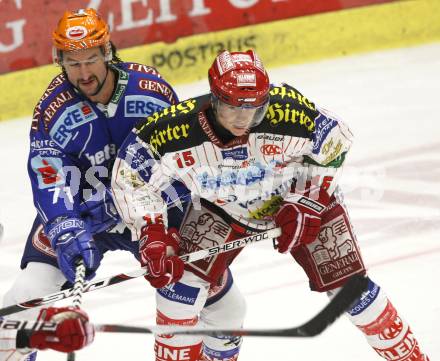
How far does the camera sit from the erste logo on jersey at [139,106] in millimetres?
4664

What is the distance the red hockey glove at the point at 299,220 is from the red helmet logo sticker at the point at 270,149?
21cm

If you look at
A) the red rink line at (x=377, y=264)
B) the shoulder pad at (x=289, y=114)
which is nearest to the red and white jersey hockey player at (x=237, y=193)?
the shoulder pad at (x=289, y=114)

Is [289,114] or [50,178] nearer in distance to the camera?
[289,114]

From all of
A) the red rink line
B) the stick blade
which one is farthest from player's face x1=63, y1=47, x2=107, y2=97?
the red rink line

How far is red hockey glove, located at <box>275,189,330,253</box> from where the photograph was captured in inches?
173

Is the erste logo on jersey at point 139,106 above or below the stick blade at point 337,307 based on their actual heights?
above

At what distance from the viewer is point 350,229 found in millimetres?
4520

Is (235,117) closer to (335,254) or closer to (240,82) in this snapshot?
(240,82)

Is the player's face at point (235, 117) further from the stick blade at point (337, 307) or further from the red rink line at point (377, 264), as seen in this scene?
the red rink line at point (377, 264)

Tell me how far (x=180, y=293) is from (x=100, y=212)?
1.80 ft

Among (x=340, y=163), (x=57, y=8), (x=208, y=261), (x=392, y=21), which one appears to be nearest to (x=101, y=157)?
(x=208, y=261)

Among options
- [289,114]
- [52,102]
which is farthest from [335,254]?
[52,102]

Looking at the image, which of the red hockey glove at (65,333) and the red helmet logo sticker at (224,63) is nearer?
the red hockey glove at (65,333)

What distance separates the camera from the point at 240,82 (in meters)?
4.16
